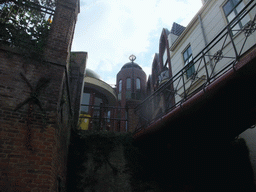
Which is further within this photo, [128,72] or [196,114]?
[128,72]

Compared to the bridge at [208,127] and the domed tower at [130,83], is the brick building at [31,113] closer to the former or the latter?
the bridge at [208,127]

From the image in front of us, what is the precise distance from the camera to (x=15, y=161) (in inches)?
130

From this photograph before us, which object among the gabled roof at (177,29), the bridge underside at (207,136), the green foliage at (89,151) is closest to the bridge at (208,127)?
the bridge underside at (207,136)

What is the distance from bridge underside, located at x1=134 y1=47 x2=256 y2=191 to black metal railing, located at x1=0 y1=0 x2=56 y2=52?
399 centimetres

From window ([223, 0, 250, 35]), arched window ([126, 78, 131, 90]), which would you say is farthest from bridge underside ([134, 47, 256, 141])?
arched window ([126, 78, 131, 90])

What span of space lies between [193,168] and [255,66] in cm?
473

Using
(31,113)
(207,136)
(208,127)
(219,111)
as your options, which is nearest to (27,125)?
(31,113)

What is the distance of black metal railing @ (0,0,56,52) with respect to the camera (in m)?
4.38

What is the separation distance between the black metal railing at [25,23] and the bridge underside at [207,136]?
3.99 meters

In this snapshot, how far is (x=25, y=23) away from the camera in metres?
4.73

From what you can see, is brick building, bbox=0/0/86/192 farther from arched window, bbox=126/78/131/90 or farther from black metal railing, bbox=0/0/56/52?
arched window, bbox=126/78/131/90

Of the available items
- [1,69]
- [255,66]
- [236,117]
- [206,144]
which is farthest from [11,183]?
[206,144]

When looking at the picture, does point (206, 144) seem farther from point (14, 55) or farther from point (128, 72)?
point (128, 72)

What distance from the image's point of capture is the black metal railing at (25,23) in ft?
14.4
